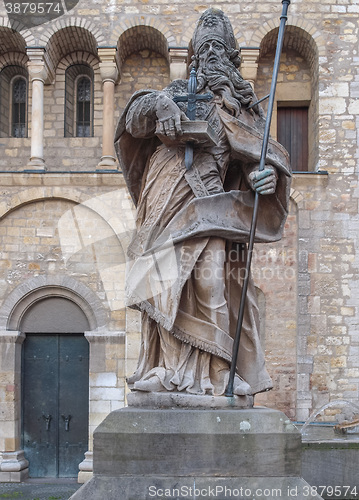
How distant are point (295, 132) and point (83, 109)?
13.6 feet

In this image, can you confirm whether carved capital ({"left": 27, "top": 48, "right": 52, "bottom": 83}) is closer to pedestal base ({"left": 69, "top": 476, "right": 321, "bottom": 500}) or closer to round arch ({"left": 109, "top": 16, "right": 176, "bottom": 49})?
round arch ({"left": 109, "top": 16, "right": 176, "bottom": 49})

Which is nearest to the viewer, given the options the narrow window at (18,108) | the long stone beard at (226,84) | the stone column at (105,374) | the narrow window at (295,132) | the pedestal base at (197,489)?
the pedestal base at (197,489)

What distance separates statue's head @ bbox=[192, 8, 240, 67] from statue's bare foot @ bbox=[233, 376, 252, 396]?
1.69 metres

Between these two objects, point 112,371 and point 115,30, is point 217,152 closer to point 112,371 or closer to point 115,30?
point 112,371

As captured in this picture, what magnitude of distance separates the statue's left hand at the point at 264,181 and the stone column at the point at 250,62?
10150 mm

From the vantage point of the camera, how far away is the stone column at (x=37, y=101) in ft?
43.4

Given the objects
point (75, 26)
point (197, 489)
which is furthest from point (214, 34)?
point (75, 26)

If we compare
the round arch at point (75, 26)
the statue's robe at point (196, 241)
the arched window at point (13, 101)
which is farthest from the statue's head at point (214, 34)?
the arched window at point (13, 101)

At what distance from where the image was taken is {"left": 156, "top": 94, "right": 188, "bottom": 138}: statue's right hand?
10.9 ft

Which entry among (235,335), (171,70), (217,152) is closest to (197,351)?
(235,335)

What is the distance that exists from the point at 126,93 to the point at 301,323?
550 cm

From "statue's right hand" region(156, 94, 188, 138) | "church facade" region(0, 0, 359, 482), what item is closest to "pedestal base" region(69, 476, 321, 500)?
"statue's right hand" region(156, 94, 188, 138)

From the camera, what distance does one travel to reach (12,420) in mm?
12461

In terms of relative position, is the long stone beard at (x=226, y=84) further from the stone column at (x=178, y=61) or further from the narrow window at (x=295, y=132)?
the narrow window at (x=295, y=132)
